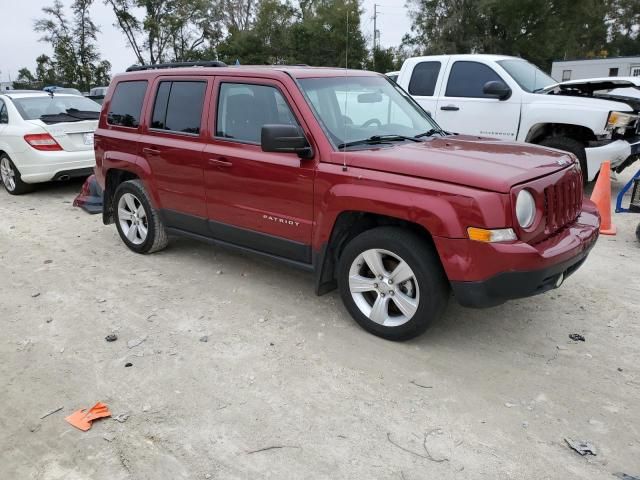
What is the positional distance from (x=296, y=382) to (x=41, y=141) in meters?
6.76

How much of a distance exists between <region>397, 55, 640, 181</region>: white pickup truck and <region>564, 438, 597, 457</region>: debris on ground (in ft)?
17.8

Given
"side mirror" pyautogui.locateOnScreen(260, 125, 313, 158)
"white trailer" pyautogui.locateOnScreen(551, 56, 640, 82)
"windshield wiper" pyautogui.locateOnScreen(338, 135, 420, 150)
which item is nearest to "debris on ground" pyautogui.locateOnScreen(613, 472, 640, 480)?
"windshield wiper" pyautogui.locateOnScreen(338, 135, 420, 150)

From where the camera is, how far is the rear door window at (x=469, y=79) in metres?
7.77

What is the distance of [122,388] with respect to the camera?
3.24m

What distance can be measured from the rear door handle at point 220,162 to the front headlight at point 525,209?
227 centimetres

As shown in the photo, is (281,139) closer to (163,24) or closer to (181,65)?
(181,65)

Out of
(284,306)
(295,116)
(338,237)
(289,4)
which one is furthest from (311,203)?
(289,4)

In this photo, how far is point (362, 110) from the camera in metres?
4.21

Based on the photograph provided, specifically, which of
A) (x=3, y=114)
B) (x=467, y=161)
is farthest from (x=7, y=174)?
(x=467, y=161)

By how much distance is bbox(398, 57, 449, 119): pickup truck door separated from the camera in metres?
8.15

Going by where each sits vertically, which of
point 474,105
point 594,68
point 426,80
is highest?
point 594,68

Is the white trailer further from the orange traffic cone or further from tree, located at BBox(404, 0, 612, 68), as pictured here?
the orange traffic cone

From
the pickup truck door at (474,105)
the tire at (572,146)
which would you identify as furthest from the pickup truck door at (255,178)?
the tire at (572,146)

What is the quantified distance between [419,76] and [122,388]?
677cm
